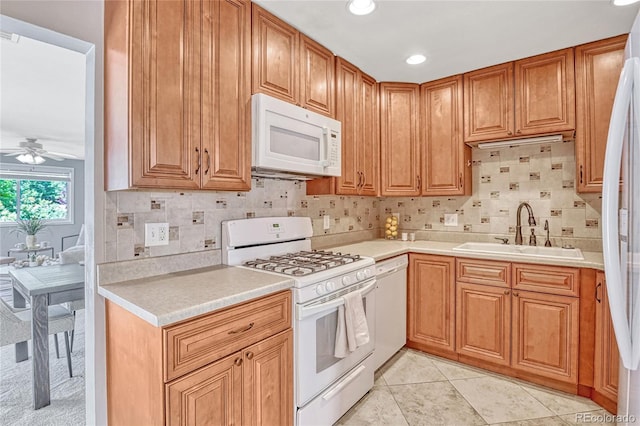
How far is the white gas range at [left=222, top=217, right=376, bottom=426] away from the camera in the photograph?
1601mm

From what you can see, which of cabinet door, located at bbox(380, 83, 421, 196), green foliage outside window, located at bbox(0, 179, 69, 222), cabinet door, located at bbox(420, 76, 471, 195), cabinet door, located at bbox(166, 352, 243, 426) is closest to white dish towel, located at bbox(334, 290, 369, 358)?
cabinet door, located at bbox(166, 352, 243, 426)

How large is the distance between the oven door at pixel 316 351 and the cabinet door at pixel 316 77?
4.14ft

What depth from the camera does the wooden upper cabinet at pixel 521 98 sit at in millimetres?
2342

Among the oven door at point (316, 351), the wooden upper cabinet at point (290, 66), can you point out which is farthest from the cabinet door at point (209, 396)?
the wooden upper cabinet at point (290, 66)

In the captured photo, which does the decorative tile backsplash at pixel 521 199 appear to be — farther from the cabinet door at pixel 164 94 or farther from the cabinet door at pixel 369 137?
the cabinet door at pixel 164 94

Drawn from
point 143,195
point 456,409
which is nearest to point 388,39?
point 143,195

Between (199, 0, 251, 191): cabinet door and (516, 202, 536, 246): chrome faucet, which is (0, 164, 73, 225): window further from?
(516, 202, 536, 246): chrome faucet

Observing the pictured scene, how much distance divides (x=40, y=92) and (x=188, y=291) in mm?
3251

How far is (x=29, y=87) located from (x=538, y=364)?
16.0ft

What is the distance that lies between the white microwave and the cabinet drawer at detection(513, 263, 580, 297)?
1.45 m

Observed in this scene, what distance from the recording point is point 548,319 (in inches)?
84.4

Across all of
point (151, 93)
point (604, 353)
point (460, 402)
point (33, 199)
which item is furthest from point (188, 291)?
point (33, 199)

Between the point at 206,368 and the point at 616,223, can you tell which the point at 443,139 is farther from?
the point at 206,368

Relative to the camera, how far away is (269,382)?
1452 millimetres
